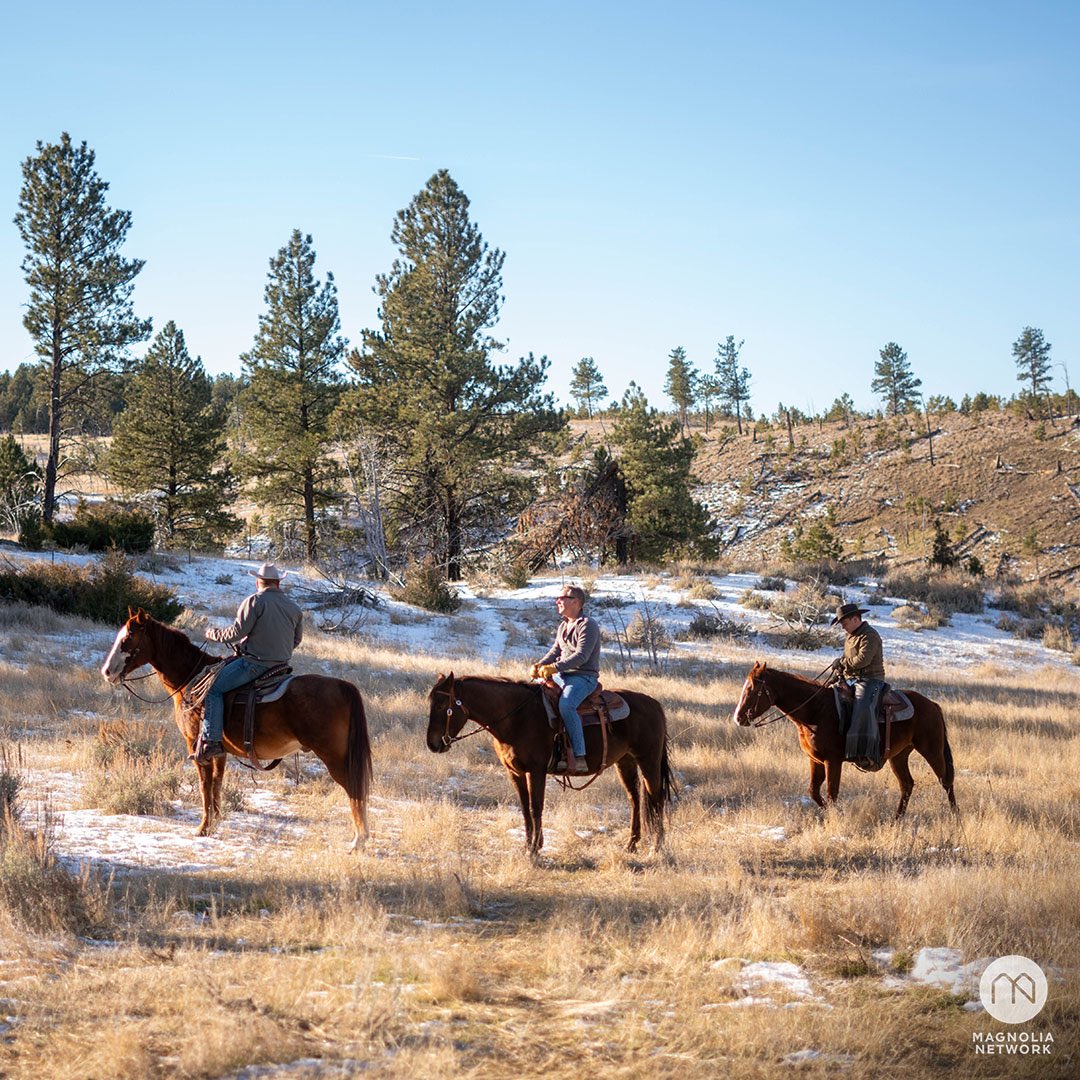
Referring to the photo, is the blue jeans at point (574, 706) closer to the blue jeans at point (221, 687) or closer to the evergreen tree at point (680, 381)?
the blue jeans at point (221, 687)

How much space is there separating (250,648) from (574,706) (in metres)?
2.98

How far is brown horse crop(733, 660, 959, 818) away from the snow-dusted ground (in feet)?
3.12

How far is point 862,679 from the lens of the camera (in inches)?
411

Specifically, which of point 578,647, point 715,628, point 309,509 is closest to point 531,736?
point 578,647

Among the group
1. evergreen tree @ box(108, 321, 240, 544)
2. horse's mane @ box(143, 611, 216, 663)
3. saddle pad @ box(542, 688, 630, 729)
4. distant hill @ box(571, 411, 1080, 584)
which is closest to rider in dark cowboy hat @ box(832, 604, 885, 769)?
saddle pad @ box(542, 688, 630, 729)

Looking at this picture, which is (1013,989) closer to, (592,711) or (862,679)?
(592,711)

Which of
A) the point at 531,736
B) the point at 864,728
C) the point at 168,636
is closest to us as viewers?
the point at 531,736

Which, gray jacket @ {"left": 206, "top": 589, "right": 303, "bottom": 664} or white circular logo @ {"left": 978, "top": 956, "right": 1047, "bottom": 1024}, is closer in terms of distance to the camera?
white circular logo @ {"left": 978, "top": 956, "right": 1047, "bottom": 1024}

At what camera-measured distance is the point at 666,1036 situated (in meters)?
4.95

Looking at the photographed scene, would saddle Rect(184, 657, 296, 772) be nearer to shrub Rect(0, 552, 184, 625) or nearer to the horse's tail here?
the horse's tail

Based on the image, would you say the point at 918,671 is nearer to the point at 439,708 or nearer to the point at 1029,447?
the point at 439,708

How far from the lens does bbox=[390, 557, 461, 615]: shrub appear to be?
94.8 ft

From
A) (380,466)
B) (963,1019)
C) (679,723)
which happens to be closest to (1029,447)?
(380,466)

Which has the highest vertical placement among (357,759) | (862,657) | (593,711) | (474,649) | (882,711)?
(862,657)
